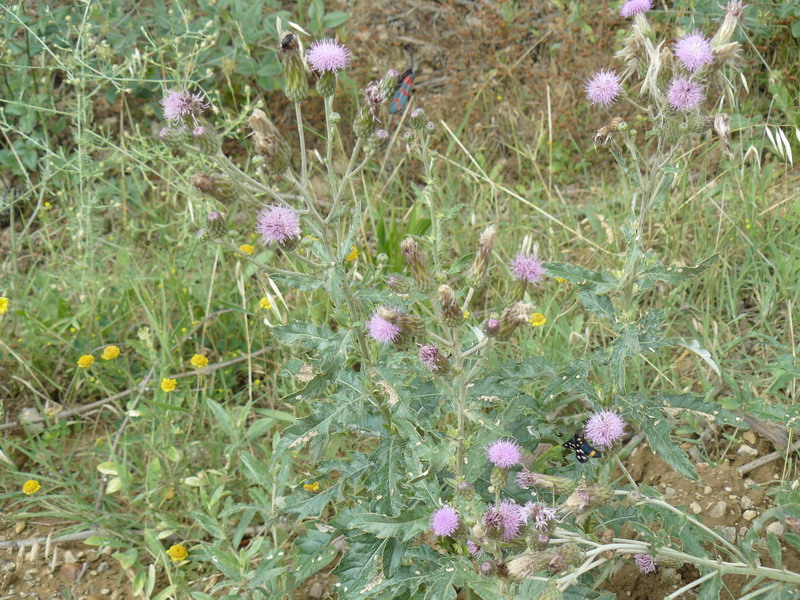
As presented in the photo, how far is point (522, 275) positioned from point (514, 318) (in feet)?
1.01

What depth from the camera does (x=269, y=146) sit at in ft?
6.75

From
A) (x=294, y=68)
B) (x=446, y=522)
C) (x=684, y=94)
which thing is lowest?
(x=446, y=522)

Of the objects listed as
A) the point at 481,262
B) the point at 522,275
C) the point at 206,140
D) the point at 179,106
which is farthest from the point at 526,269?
the point at 179,106

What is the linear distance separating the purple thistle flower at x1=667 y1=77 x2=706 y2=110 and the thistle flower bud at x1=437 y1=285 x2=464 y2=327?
2.69 ft

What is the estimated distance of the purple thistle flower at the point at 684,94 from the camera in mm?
2031

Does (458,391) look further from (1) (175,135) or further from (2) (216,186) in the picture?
(1) (175,135)

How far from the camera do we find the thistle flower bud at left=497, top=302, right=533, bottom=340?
1.80 metres

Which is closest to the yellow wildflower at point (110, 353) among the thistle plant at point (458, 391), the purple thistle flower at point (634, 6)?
the thistle plant at point (458, 391)

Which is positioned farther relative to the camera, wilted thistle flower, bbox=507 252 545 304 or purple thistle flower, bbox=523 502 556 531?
wilted thistle flower, bbox=507 252 545 304

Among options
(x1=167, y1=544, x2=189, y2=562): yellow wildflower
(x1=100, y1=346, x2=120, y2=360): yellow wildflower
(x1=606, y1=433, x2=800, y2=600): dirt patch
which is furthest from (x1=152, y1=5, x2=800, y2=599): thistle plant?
(x1=100, y1=346, x2=120, y2=360): yellow wildflower

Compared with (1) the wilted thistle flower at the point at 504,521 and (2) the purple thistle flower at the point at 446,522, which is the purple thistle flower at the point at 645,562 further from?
(2) the purple thistle flower at the point at 446,522

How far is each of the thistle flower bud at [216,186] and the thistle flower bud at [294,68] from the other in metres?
0.31

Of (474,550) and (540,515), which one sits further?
(474,550)

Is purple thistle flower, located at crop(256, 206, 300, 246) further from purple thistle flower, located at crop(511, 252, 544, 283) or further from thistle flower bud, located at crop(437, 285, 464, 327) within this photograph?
purple thistle flower, located at crop(511, 252, 544, 283)
